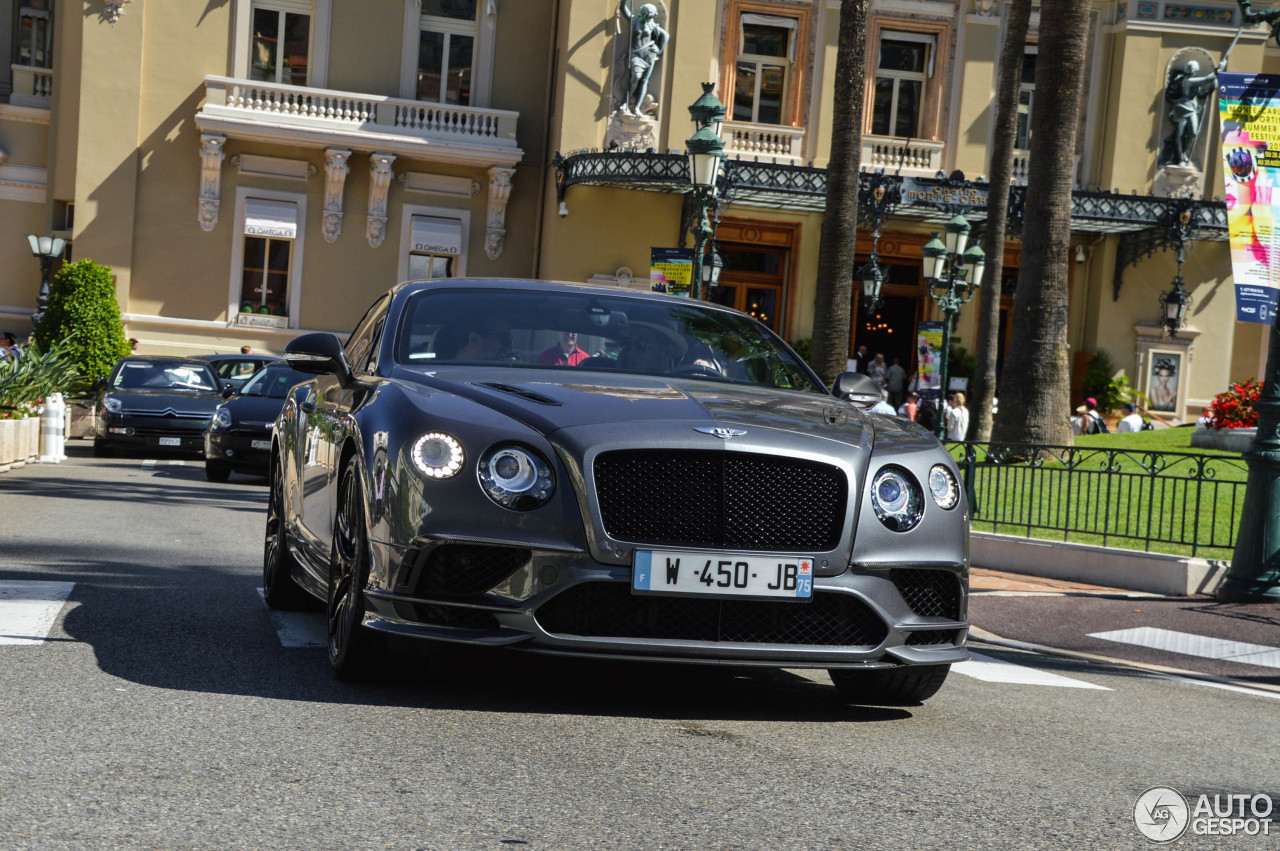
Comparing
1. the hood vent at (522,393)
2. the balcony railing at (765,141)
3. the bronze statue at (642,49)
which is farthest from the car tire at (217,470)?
the balcony railing at (765,141)

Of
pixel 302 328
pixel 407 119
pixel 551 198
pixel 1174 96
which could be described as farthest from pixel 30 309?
pixel 1174 96

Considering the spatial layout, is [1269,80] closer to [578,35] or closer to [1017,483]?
[1017,483]

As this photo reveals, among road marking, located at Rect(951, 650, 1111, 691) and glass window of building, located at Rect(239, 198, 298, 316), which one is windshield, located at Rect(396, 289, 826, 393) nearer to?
road marking, located at Rect(951, 650, 1111, 691)

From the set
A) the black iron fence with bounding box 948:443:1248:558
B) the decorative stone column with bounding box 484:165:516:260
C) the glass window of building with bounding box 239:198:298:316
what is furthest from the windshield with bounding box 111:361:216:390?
the black iron fence with bounding box 948:443:1248:558

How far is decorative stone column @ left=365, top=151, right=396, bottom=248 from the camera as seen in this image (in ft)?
110

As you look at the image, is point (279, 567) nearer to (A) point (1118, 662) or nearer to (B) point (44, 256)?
(A) point (1118, 662)

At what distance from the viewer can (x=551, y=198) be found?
33.9 metres

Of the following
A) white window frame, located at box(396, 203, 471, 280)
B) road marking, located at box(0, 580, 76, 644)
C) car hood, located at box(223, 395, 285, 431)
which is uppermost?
white window frame, located at box(396, 203, 471, 280)

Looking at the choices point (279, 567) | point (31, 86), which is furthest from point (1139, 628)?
point (31, 86)

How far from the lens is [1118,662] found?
29.3ft

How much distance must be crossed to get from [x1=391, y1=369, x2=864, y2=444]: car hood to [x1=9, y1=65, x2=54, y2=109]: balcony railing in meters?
32.5

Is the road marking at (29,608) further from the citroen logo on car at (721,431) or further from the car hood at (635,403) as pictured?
the citroen logo on car at (721,431)

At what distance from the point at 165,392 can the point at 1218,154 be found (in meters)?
23.4

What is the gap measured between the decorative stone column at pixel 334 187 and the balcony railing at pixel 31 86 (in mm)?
6916
